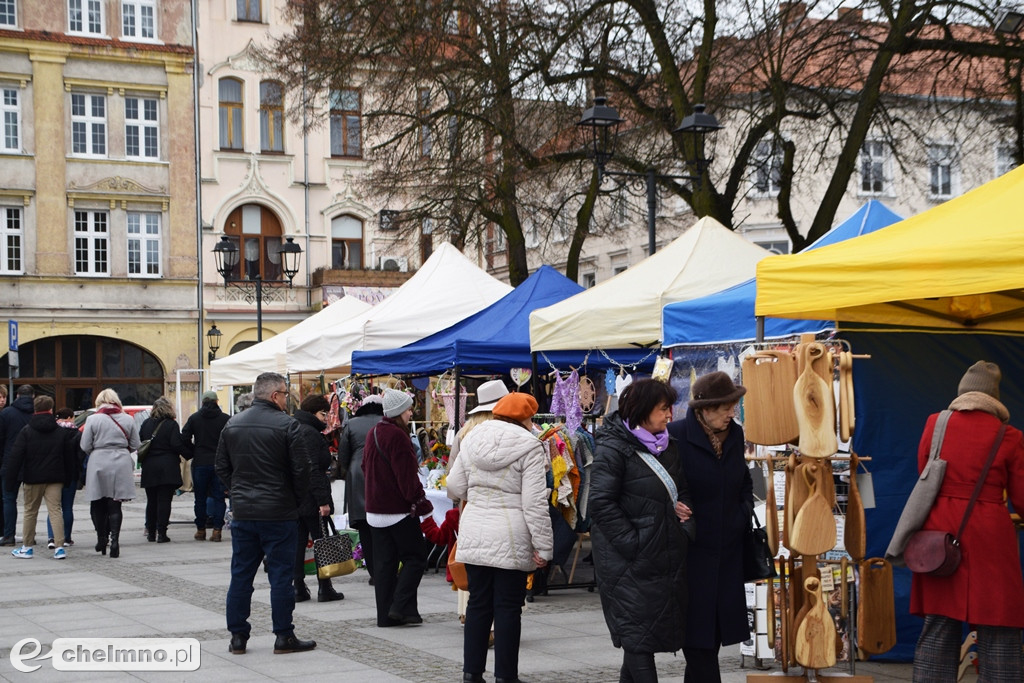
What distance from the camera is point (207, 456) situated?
16562 mm

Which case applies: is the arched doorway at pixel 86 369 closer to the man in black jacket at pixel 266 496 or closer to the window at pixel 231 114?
the window at pixel 231 114

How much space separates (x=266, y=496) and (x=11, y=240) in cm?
3286

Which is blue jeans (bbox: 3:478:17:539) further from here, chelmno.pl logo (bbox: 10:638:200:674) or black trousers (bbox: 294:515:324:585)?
chelmno.pl logo (bbox: 10:638:200:674)

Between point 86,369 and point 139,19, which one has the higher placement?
point 139,19

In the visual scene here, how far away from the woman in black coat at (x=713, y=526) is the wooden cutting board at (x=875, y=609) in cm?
95

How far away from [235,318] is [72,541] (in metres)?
24.8

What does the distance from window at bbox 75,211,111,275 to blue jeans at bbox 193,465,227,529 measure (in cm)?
2410

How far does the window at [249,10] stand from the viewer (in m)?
42.3

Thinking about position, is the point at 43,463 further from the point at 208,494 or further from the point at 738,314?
the point at 738,314

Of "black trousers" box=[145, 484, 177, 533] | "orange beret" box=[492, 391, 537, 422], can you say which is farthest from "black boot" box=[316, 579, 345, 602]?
"black trousers" box=[145, 484, 177, 533]

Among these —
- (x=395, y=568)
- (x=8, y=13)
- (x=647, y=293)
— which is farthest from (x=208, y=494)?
(x=8, y=13)

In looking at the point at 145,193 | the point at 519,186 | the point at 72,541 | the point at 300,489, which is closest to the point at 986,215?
the point at 300,489

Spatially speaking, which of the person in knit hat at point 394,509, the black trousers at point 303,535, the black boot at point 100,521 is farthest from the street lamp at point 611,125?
the black boot at point 100,521

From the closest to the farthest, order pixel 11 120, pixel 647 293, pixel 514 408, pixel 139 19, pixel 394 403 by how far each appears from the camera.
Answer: pixel 514 408, pixel 394 403, pixel 647 293, pixel 11 120, pixel 139 19
